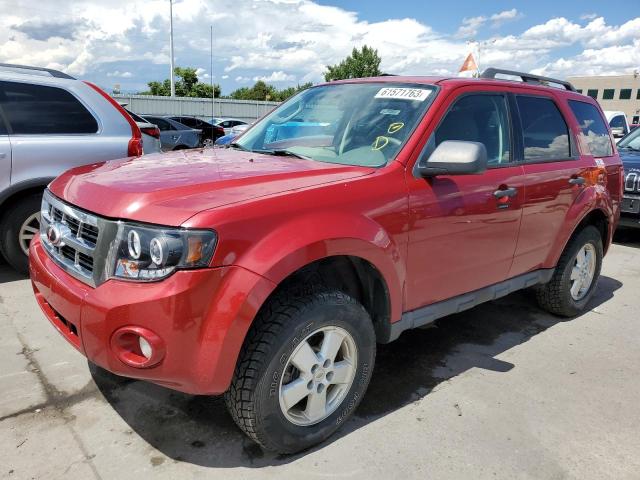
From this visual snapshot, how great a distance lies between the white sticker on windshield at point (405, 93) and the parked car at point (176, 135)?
34.2ft

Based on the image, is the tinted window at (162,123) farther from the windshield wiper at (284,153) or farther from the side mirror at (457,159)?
the side mirror at (457,159)

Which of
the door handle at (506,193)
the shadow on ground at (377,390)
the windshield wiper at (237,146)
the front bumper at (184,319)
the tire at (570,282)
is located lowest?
the shadow on ground at (377,390)

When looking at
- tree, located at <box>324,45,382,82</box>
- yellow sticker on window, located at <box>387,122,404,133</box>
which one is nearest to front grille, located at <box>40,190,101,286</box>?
yellow sticker on window, located at <box>387,122,404,133</box>

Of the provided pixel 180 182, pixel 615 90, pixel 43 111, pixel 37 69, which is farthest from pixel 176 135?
pixel 615 90

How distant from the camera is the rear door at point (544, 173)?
12.0ft

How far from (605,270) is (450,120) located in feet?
13.5

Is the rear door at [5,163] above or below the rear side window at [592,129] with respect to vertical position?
below

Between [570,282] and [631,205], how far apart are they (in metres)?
3.50

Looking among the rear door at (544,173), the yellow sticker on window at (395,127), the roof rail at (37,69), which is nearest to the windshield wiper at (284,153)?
the yellow sticker on window at (395,127)

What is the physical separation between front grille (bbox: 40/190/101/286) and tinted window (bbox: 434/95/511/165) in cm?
191

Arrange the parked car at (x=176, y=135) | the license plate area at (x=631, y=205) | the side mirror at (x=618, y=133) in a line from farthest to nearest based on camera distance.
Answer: the parked car at (x=176, y=135), the side mirror at (x=618, y=133), the license plate area at (x=631, y=205)

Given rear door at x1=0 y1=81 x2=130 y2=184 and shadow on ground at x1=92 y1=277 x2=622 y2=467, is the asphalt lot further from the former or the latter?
rear door at x1=0 y1=81 x2=130 y2=184

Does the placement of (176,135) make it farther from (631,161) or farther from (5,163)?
(631,161)

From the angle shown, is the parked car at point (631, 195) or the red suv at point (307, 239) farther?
the parked car at point (631, 195)
